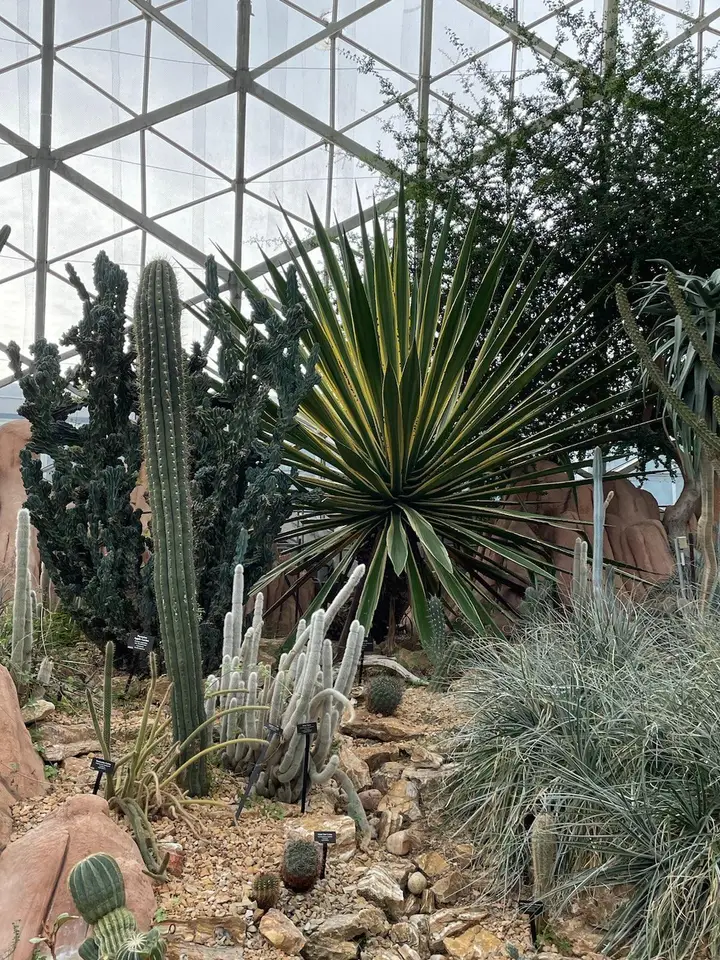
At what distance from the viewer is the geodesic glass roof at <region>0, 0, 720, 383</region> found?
887cm

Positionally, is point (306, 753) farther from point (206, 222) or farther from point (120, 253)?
point (206, 222)

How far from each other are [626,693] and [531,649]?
0.67m

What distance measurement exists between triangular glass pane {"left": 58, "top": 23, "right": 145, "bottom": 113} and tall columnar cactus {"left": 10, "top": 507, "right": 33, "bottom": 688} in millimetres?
7179

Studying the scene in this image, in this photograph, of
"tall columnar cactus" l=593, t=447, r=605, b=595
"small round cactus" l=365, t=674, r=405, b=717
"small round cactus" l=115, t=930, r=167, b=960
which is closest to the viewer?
"small round cactus" l=115, t=930, r=167, b=960

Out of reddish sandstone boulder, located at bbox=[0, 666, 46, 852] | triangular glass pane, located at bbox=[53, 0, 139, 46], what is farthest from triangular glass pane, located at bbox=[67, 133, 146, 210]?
reddish sandstone boulder, located at bbox=[0, 666, 46, 852]

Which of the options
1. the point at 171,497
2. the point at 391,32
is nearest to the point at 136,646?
the point at 171,497

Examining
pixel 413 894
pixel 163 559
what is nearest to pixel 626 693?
pixel 413 894

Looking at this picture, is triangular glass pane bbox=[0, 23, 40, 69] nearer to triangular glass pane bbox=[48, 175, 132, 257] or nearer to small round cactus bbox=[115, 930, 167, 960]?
triangular glass pane bbox=[48, 175, 132, 257]

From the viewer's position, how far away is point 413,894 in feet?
9.44

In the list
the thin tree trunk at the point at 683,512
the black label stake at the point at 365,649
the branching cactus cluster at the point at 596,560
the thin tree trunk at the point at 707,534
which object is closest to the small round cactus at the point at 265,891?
the black label stake at the point at 365,649

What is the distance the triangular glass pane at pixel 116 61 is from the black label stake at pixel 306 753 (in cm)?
819

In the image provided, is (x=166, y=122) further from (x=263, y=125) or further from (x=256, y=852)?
(x=256, y=852)

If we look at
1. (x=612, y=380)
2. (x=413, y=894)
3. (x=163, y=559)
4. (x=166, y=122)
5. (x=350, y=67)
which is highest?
(x=350, y=67)

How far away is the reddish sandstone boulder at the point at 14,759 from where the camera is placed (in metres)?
2.79
